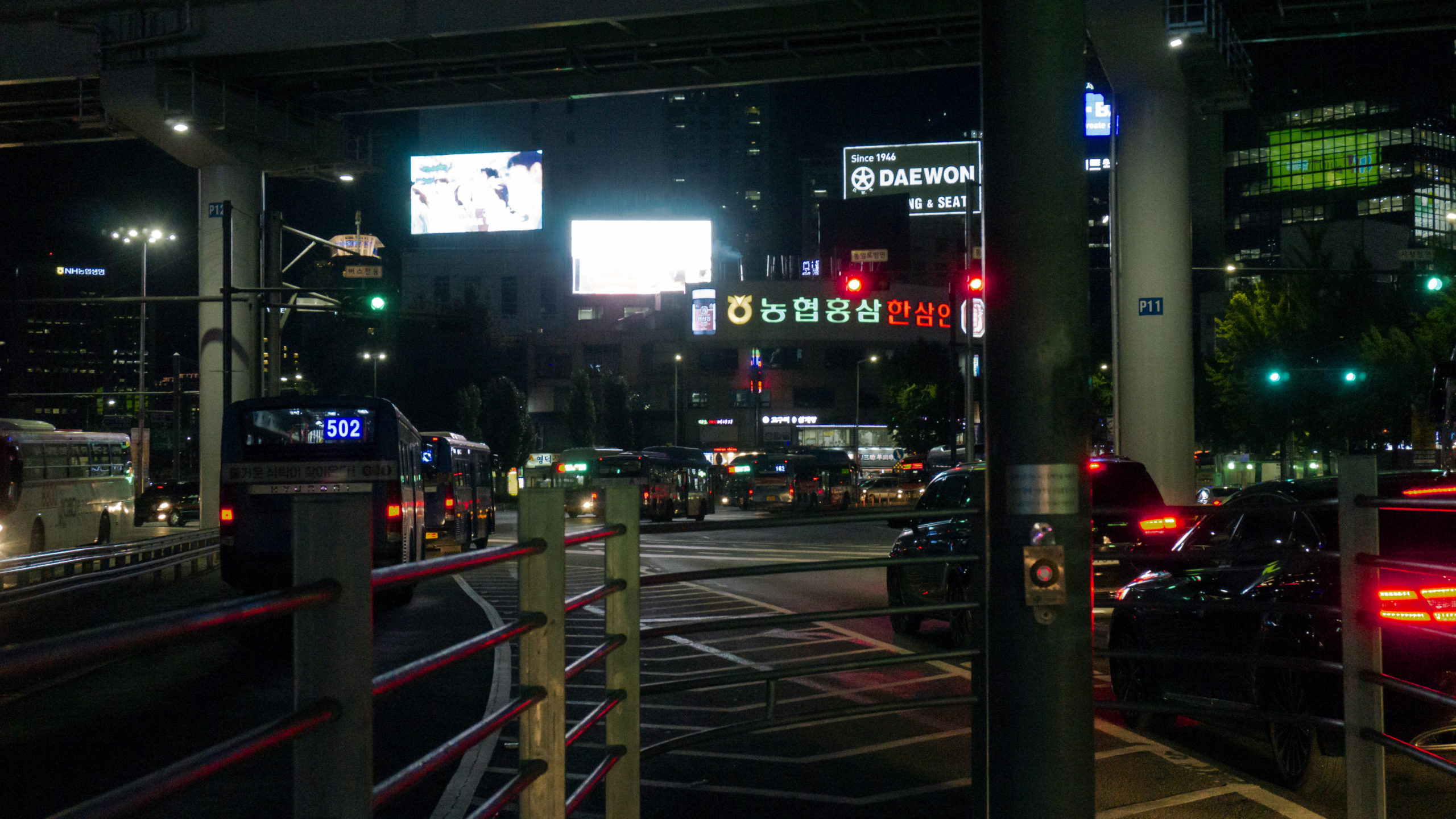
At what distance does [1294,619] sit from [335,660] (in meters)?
7.09

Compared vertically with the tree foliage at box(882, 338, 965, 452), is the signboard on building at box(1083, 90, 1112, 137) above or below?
above

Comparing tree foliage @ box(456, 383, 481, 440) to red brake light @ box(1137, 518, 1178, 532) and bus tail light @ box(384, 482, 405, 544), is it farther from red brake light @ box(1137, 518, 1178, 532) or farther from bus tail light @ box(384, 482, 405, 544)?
red brake light @ box(1137, 518, 1178, 532)

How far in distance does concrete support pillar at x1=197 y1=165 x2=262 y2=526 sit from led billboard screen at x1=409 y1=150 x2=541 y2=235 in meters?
31.5

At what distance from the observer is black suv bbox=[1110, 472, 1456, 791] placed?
7.30 m

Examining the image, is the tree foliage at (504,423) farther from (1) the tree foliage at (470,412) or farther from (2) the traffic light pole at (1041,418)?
(2) the traffic light pole at (1041,418)

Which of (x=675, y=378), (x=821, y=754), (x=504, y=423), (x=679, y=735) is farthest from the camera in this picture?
(x=675, y=378)

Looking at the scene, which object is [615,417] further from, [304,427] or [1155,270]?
[304,427]

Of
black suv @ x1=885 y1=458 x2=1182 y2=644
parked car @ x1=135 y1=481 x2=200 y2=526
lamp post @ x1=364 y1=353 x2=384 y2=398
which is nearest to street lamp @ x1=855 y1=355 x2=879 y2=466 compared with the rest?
lamp post @ x1=364 y1=353 x2=384 y2=398

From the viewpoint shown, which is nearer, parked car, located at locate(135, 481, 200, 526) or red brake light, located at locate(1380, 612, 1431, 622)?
red brake light, located at locate(1380, 612, 1431, 622)

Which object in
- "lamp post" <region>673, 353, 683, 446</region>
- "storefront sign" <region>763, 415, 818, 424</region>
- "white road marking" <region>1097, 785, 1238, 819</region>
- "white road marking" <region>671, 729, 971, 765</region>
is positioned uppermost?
"lamp post" <region>673, 353, 683, 446</region>

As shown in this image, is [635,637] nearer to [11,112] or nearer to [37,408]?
[11,112]

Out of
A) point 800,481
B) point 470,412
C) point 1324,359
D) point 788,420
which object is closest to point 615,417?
point 788,420

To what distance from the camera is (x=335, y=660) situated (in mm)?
2387

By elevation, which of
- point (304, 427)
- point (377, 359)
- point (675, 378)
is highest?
point (377, 359)
